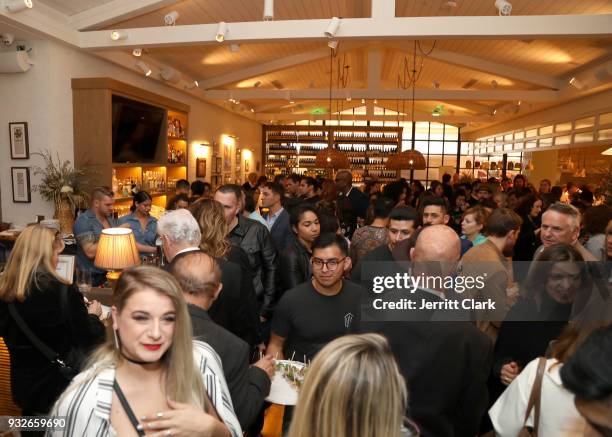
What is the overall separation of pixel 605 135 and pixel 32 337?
9.30 metres

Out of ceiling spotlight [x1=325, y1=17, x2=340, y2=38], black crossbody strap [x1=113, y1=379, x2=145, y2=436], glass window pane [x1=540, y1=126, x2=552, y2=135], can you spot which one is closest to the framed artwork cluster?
ceiling spotlight [x1=325, y1=17, x2=340, y2=38]

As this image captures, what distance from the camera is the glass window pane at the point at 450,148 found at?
20.0m

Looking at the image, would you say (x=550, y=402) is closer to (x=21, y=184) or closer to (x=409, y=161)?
(x=409, y=161)

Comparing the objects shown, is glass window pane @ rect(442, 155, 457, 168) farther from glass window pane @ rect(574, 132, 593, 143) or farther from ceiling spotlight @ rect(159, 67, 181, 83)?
ceiling spotlight @ rect(159, 67, 181, 83)

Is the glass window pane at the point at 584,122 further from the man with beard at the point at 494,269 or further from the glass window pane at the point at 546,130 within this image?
the man with beard at the point at 494,269

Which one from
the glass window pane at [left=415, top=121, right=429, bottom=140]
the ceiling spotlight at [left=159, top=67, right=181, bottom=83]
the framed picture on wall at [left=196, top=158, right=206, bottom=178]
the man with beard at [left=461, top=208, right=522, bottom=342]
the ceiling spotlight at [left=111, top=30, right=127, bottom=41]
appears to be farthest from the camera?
the glass window pane at [left=415, top=121, right=429, bottom=140]

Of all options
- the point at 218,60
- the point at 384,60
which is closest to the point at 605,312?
the point at 218,60

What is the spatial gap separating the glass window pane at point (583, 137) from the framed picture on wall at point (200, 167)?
7870 mm

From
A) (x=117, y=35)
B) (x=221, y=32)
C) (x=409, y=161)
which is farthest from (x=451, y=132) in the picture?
(x=117, y=35)

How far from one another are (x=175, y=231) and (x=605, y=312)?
208 centimetres

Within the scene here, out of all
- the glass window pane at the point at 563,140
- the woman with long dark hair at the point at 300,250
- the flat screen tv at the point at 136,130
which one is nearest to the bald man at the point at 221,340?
the woman with long dark hair at the point at 300,250

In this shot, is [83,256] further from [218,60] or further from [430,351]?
[218,60]

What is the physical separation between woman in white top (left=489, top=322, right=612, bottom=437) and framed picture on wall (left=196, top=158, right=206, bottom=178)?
30.6ft

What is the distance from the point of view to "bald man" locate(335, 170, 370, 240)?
6391 mm
